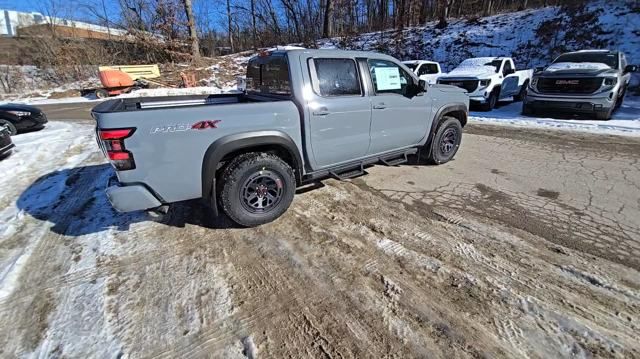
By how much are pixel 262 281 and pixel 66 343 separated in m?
1.40

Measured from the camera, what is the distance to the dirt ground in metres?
2.13

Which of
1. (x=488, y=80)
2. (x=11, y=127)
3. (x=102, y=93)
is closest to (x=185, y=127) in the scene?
(x=11, y=127)

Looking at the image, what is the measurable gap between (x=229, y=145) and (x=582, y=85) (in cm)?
980

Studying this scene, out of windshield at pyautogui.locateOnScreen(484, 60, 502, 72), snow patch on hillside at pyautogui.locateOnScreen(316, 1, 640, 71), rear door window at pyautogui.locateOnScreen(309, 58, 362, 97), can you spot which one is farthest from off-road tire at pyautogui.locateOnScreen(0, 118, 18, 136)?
snow patch on hillside at pyautogui.locateOnScreen(316, 1, 640, 71)

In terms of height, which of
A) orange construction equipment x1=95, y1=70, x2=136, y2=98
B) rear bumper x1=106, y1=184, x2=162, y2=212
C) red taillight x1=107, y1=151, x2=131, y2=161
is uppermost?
orange construction equipment x1=95, y1=70, x2=136, y2=98

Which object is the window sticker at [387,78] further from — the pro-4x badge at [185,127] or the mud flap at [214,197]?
the mud flap at [214,197]

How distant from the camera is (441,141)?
17.8 ft

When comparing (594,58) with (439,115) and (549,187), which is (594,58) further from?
(439,115)

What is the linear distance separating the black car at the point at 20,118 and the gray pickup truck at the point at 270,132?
294 inches

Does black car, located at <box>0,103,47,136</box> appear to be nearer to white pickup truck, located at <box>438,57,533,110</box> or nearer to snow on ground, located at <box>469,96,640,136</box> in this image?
snow on ground, located at <box>469,96,640,136</box>

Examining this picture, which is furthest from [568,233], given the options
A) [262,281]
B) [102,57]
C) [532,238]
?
[102,57]

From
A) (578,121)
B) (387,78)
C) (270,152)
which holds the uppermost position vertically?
(387,78)

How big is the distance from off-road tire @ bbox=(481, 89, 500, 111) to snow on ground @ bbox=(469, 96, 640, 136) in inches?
8.9

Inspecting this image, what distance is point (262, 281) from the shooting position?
8.96ft
